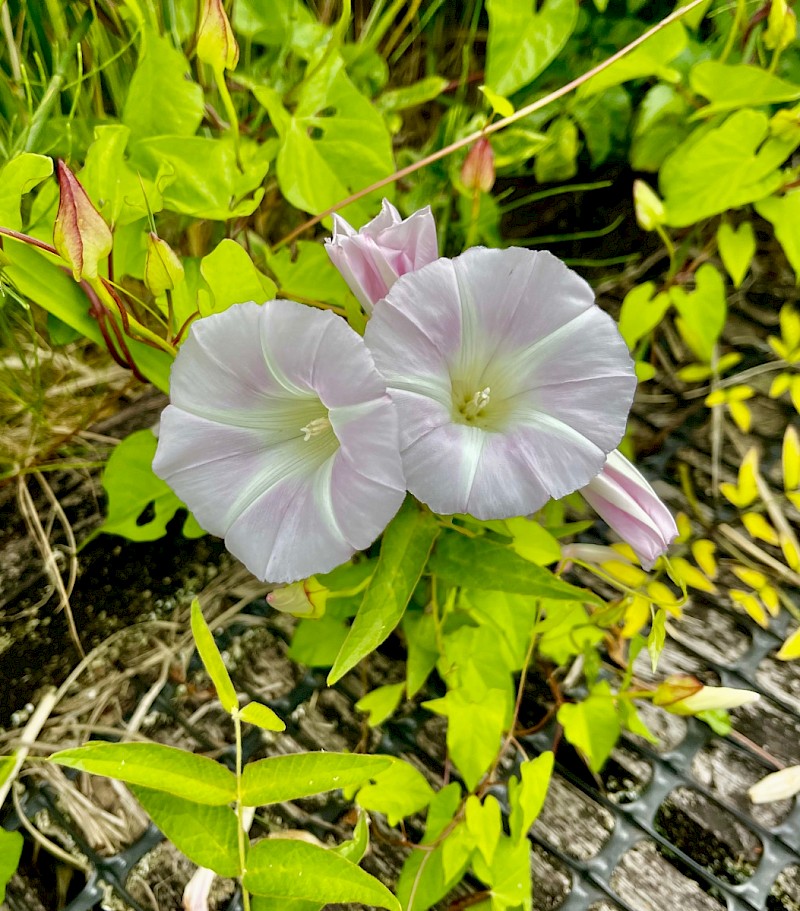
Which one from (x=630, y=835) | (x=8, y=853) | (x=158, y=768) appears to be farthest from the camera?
(x=630, y=835)

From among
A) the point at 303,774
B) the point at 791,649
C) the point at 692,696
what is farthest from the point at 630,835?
the point at 303,774

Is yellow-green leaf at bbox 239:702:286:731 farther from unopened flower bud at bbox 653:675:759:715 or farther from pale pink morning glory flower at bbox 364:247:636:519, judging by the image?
unopened flower bud at bbox 653:675:759:715

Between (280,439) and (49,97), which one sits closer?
(280,439)

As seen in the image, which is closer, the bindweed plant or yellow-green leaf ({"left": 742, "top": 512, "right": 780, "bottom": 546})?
the bindweed plant

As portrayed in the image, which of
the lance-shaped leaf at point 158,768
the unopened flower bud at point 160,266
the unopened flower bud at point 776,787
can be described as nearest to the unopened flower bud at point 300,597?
the lance-shaped leaf at point 158,768

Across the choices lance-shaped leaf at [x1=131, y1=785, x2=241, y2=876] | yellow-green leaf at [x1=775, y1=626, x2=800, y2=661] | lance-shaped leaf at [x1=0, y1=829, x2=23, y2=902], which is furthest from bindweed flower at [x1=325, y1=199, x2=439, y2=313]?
yellow-green leaf at [x1=775, y1=626, x2=800, y2=661]

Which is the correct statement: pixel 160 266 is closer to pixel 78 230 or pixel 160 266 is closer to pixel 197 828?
pixel 78 230
